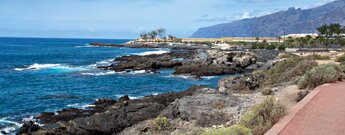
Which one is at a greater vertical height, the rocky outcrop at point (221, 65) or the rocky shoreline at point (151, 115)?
the rocky shoreline at point (151, 115)

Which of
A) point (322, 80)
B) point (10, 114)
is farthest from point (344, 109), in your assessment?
point (10, 114)

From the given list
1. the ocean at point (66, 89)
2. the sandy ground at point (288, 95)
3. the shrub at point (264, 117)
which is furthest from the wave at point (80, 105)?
the shrub at point (264, 117)

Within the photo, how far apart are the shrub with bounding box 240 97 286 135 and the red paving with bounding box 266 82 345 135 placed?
10.3 inches

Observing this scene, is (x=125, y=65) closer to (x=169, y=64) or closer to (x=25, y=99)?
(x=169, y=64)

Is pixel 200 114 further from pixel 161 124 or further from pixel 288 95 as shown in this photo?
pixel 288 95

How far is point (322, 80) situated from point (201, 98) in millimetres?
6262

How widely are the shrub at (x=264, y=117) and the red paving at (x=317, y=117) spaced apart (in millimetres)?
261

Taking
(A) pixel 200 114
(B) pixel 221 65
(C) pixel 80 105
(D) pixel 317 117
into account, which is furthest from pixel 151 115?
(B) pixel 221 65

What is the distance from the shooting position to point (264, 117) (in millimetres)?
13609

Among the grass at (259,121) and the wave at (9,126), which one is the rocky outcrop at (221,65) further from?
the grass at (259,121)

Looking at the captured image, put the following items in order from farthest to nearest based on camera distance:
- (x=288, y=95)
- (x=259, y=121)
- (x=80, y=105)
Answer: (x=80, y=105) → (x=288, y=95) → (x=259, y=121)

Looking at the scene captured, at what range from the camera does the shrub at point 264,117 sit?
12320 millimetres

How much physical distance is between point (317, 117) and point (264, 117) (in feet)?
5.53

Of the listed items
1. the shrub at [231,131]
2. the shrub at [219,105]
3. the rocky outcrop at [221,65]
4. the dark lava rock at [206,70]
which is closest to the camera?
the shrub at [231,131]
